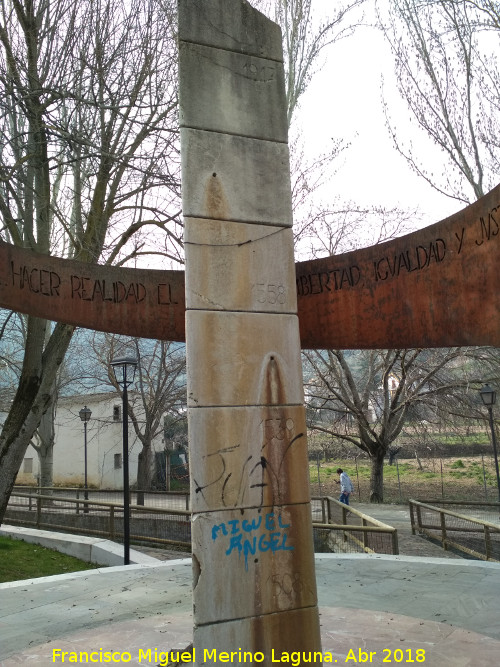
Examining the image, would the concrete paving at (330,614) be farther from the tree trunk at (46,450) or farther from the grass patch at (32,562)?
the tree trunk at (46,450)

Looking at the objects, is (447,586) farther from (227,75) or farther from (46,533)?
(46,533)

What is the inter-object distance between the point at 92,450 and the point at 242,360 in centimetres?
3324

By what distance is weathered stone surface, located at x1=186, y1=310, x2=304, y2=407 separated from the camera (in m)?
4.00

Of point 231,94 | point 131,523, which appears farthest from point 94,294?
point 131,523

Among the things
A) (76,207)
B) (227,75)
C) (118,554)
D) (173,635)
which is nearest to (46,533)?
(118,554)

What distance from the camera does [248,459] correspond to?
400cm

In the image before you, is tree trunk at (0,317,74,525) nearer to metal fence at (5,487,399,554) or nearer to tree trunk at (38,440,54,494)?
metal fence at (5,487,399,554)

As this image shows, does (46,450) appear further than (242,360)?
Yes

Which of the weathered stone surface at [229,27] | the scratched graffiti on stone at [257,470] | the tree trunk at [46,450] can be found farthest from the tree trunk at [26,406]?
the tree trunk at [46,450]

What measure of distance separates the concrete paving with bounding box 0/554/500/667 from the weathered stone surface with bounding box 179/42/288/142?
3.54 meters

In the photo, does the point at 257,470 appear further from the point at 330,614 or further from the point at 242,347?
the point at 330,614

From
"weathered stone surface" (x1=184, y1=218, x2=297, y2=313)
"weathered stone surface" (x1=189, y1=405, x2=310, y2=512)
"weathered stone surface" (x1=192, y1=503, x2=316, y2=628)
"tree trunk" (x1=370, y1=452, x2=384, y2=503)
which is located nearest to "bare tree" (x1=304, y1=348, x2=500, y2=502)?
"tree trunk" (x1=370, y1=452, x2=384, y2=503)

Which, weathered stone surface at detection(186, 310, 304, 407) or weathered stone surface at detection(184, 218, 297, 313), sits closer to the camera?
weathered stone surface at detection(186, 310, 304, 407)

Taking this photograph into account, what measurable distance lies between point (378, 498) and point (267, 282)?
1729 centimetres
